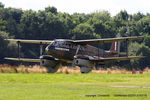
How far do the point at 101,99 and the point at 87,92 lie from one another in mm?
3342

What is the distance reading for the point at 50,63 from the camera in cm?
5272

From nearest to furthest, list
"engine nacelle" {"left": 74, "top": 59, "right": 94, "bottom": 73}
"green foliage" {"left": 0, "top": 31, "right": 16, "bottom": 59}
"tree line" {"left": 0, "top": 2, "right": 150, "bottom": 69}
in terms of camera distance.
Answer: "engine nacelle" {"left": 74, "top": 59, "right": 94, "bottom": 73}, "green foliage" {"left": 0, "top": 31, "right": 16, "bottom": 59}, "tree line" {"left": 0, "top": 2, "right": 150, "bottom": 69}

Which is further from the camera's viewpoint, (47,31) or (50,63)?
(47,31)

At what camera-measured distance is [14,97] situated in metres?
22.0

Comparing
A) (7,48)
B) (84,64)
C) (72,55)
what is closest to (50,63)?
(72,55)

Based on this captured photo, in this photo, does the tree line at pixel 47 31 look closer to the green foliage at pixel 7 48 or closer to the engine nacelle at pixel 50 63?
the green foliage at pixel 7 48

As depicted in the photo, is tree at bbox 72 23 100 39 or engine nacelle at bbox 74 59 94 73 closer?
engine nacelle at bbox 74 59 94 73

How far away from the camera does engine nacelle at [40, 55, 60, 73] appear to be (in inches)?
2051

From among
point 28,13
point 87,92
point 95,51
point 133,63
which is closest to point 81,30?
point 28,13

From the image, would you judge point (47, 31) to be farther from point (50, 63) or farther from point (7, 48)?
point (50, 63)

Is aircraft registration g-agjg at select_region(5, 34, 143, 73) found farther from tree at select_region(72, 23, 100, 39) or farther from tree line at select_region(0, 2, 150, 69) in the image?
tree at select_region(72, 23, 100, 39)

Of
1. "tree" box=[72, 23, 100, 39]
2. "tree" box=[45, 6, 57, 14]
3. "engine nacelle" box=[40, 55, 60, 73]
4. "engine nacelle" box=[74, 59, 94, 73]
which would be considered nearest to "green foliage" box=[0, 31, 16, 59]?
"tree" box=[72, 23, 100, 39]

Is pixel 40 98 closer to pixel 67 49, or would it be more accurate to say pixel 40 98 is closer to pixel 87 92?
pixel 87 92

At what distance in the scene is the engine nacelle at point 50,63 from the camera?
52.1 meters
